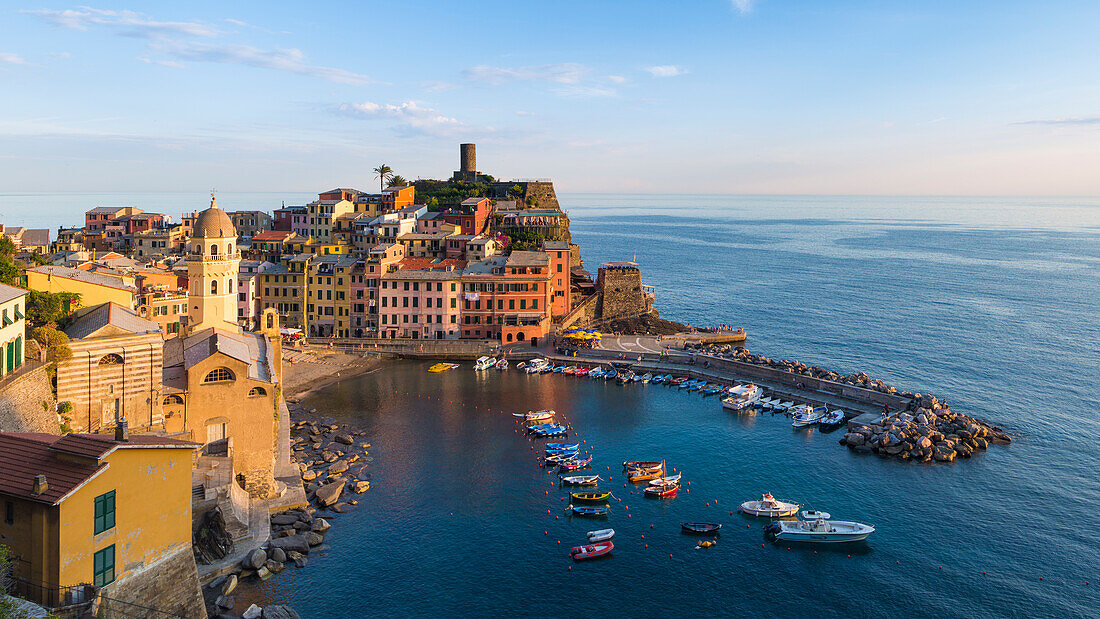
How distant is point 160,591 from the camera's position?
24750 mm

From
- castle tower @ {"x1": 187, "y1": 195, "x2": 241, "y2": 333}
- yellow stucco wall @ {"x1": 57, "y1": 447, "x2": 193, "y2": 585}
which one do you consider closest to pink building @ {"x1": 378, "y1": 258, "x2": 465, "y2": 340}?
castle tower @ {"x1": 187, "y1": 195, "x2": 241, "y2": 333}

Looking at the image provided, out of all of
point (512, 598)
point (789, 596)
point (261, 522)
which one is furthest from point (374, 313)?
point (789, 596)

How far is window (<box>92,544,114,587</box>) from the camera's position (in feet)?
73.8

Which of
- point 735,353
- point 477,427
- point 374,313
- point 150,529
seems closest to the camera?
point 150,529

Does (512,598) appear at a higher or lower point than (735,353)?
lower

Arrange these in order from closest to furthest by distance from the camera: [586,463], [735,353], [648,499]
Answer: [648,499], [586,463], [735,353]

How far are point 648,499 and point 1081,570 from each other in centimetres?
2272

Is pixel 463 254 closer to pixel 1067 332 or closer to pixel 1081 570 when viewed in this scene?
pixel 1081 570

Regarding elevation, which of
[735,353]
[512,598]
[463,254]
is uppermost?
[463,254]

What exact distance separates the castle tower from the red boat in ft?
94.1

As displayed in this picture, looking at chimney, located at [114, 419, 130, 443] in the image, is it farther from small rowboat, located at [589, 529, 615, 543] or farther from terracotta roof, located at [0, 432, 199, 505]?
small rowboat, located at [589, 529, 615, 543]

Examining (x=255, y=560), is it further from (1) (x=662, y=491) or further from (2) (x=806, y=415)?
(2) (x=806, y=415)

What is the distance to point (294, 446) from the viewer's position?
52.0 meters

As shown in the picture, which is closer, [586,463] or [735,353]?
[586,463]
